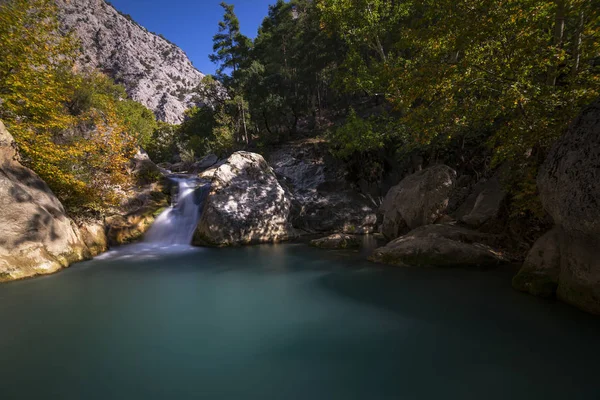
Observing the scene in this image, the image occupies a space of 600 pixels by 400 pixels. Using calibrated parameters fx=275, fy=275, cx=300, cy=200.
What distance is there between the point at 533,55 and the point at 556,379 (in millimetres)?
6468

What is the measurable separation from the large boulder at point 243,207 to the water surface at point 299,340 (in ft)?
21.8

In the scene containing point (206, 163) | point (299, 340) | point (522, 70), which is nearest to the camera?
point (299, 340)

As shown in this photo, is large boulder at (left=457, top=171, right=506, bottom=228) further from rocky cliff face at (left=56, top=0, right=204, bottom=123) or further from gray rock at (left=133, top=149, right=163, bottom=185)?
rocky cliff face at (left=56, top=0, right=204, bottom=123)

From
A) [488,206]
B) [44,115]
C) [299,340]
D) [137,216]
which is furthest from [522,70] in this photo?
[137,216]

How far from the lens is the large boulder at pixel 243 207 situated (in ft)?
48.2

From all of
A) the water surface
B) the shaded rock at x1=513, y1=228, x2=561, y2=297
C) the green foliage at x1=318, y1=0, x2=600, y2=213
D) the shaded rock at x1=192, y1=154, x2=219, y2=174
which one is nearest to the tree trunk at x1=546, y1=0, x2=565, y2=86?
the green foliage at x1=318, y1=0, x2=600, y2=213

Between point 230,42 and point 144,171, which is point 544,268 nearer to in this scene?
point 144,171

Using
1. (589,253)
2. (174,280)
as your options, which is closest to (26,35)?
(174,280)

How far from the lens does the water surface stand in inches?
132

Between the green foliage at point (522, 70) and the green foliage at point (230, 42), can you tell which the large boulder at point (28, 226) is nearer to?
the green foliage at point (522, 70)

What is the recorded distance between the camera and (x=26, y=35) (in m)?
10.6

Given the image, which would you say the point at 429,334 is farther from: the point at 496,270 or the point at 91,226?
the point at 91,226

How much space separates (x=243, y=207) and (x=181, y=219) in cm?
424

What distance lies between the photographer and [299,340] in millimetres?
4555
